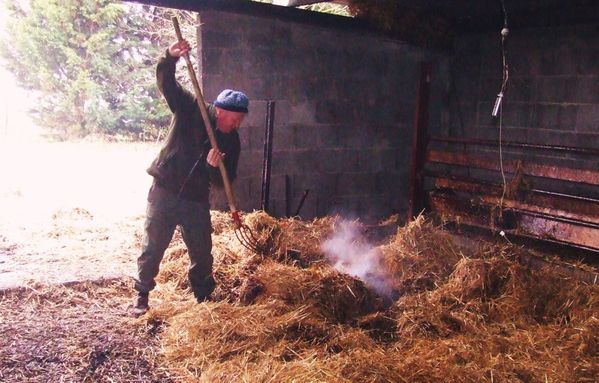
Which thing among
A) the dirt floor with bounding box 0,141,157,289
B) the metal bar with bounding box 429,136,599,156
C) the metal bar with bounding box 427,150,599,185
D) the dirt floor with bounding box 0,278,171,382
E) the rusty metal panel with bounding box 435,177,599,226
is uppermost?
the metal bar with bounding box 429,136,599,156

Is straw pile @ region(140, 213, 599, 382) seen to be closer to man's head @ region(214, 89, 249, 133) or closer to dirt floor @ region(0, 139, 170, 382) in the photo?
dirt floor @ region(0, 139, 170, 382)

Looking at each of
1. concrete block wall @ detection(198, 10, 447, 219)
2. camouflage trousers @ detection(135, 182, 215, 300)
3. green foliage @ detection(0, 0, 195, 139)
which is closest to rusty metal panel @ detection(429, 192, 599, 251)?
concrete block wall @ detection(198, 10, 447, 219)

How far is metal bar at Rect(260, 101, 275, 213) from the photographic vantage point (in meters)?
6.02

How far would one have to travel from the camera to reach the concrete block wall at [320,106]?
6.05 m

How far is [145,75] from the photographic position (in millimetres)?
15414

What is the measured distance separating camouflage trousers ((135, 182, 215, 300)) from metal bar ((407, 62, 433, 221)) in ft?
9.50

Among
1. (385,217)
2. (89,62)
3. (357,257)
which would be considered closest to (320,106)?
(385,217)

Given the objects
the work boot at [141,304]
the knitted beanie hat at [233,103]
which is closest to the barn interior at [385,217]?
the work boot at [141,304]

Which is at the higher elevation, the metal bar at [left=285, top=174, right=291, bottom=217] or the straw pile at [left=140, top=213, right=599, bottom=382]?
the metal bar at [left=285, top=174, right=291, bottom=217]

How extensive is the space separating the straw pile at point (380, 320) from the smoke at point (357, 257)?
86 mm

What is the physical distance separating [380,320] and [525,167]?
8.20ft

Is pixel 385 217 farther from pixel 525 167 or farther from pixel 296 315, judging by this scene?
pixel 296 315

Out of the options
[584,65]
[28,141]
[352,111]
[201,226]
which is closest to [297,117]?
[352,111]

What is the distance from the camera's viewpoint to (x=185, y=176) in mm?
3986
